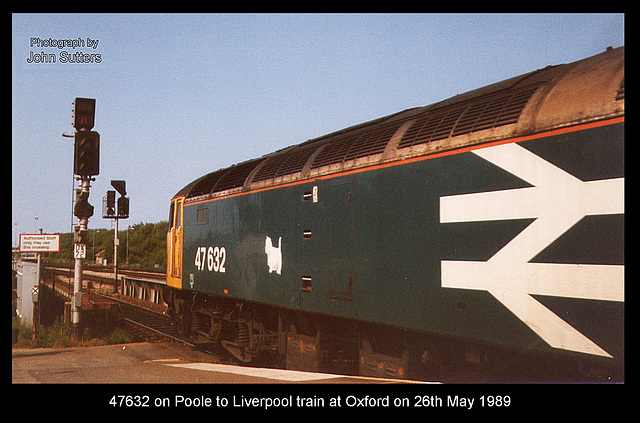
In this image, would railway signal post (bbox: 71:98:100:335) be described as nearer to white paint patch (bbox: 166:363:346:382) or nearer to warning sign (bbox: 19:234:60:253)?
warning sign (bbox: 19:234:60:253)

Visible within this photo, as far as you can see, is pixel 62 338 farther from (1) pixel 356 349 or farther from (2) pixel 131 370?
(1) pixel 356 349

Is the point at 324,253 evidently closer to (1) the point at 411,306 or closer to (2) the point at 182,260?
(1) the point at 411,306

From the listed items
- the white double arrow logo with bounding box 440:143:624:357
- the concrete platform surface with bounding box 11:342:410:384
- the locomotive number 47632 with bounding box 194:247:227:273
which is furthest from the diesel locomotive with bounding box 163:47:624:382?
the locomotive number 47632 with bounding box 194:247:227:273

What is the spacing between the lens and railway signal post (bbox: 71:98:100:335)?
11883mm

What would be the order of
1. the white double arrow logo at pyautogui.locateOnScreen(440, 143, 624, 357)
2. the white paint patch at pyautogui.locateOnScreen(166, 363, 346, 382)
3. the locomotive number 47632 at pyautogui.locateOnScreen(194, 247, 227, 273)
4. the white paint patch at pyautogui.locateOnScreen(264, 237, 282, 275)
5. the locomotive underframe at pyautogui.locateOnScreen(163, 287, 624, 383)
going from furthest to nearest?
the locomotive number 47632 at pyautogui.locateOnScreen(194, 247, 227, 273) → the white paint patch at pyautogui.locateOnScreen(264, 237, 282, 275) → the white paint patch at pyautogui.locateOnScreen(166, 363, 346, 382) → the locomotive underframe at pyautogui.locateOnScreen(163, 287, 624, 383) → the white double arrow logo at pyautogui.locateOnScreen(440, 143, 624, 357)

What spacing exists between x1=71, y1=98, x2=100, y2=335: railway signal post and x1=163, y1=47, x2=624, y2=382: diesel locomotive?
15.6 ft

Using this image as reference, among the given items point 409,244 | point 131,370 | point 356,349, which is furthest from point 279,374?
point 131,370

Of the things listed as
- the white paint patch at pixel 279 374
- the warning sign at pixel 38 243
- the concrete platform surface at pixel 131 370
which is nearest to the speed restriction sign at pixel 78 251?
the warning sign at pixel 38 243

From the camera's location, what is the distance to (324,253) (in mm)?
8047

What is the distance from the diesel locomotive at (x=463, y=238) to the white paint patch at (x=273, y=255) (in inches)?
1.1

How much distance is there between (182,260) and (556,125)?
457 inches

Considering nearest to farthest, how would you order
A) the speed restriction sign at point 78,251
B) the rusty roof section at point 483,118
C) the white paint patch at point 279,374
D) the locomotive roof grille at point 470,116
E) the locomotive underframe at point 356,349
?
the rusty roof section at point 483,118
the locomotive underframe at point 356,349
the locomotive roof grille at point 470,116
the white paint patch at point 279,374
the speed restriction sign at point 78,251

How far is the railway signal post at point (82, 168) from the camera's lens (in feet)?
39.0

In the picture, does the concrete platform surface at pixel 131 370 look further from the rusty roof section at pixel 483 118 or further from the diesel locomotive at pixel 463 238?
the rusty roof section at pixel 483 118
